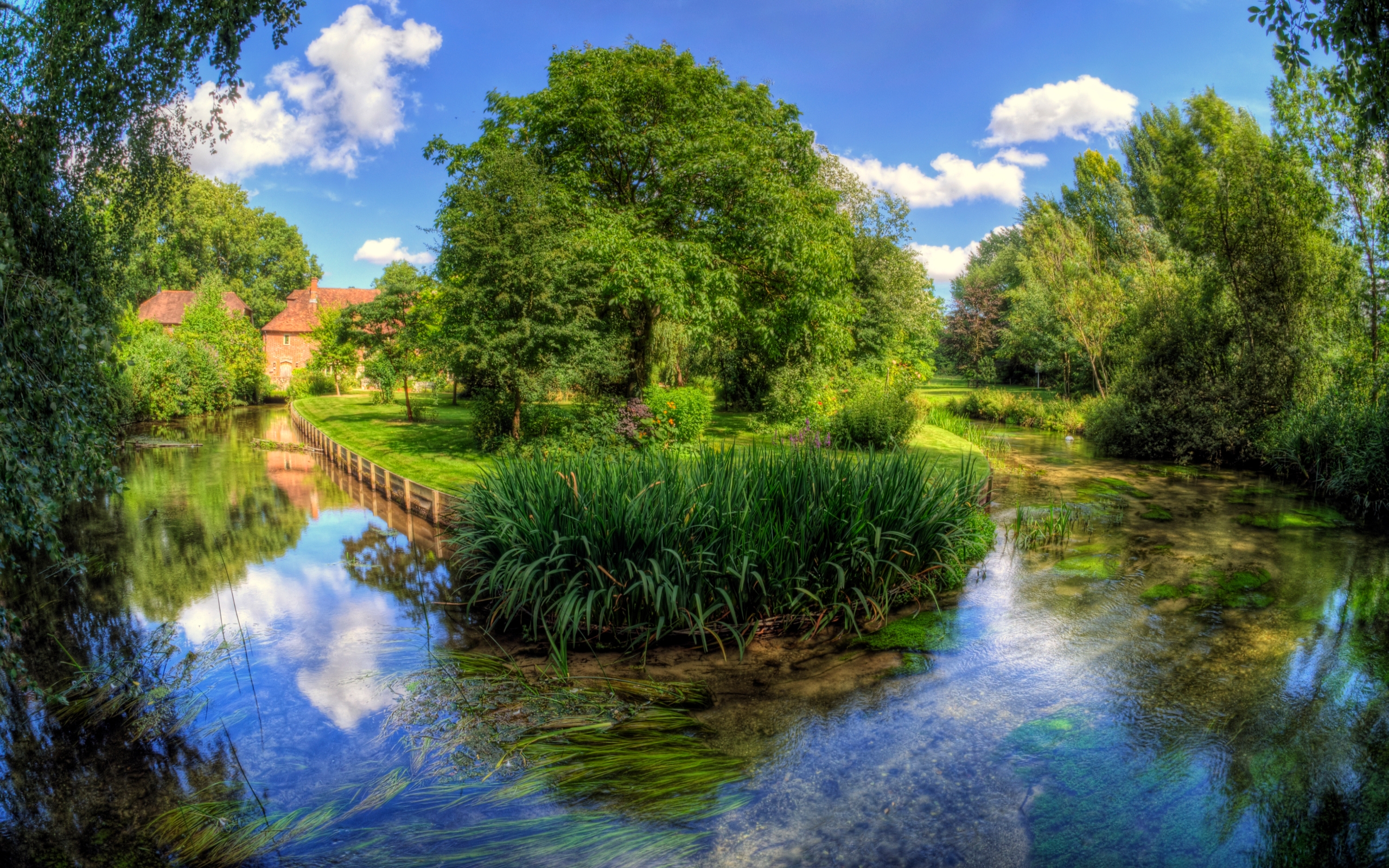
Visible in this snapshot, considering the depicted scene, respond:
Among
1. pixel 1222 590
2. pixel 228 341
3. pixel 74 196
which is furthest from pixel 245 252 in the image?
pixel 1222 590

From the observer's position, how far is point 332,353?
36.7 meters

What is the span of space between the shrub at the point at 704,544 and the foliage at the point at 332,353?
25.7 metres

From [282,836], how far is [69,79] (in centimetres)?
664

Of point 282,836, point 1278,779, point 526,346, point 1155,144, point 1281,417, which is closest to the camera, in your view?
point 282,836

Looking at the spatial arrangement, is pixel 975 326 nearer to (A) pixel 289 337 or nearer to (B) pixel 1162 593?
(B) pixel 1162 593

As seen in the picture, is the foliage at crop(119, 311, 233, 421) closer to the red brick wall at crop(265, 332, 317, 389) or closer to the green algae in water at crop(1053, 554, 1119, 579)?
the red brick wall at crop(265, 332, 317, 389)

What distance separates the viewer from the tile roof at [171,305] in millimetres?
58062

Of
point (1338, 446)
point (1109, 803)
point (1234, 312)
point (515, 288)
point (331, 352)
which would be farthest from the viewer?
point (331, 352)

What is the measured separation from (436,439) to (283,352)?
1714 inches

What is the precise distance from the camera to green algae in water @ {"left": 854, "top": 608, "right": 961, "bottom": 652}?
7.66 metres

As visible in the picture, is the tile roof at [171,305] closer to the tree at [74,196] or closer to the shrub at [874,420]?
the shrub at [874,420]

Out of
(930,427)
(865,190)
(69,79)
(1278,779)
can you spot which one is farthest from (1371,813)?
(865,190)

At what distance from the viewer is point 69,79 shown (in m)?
6.62

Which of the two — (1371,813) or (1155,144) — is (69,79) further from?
(1155,144)
